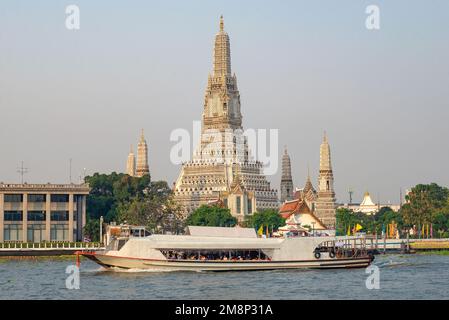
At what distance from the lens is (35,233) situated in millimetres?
150250

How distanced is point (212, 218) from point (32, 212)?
33.8 metres

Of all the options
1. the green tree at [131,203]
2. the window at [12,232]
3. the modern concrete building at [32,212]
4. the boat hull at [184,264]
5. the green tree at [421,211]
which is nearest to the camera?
the boat hull at [184,264]

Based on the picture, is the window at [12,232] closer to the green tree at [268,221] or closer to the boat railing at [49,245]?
the boat railing at [49,245]

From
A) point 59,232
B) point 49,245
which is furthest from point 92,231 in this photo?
point 49,245

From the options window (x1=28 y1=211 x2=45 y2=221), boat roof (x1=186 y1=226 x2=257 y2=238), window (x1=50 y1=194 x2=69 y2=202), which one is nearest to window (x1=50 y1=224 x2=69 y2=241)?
window (x1=28 y1=211 x2=45 y2=221)

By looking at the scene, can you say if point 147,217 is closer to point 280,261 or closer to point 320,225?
point 320,225

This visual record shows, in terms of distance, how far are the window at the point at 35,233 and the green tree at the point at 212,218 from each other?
2870 cm

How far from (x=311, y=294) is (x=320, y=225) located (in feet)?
405

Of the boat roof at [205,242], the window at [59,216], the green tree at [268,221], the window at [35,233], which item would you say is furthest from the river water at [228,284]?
the green tree at [268,221]

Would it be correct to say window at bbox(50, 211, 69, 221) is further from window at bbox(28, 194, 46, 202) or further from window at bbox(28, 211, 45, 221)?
window at bbox(28, 194, 46, 202)

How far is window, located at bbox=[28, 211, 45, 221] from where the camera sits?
493 feet

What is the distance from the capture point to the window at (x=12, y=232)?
150250 millimetres

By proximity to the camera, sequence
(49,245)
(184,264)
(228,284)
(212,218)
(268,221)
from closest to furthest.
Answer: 1. (228,284)
2. (184,264)
3. (49,245)
4. (212,218)
5. (268,221)

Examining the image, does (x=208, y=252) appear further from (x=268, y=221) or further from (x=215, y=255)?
(x=268, y=221)
